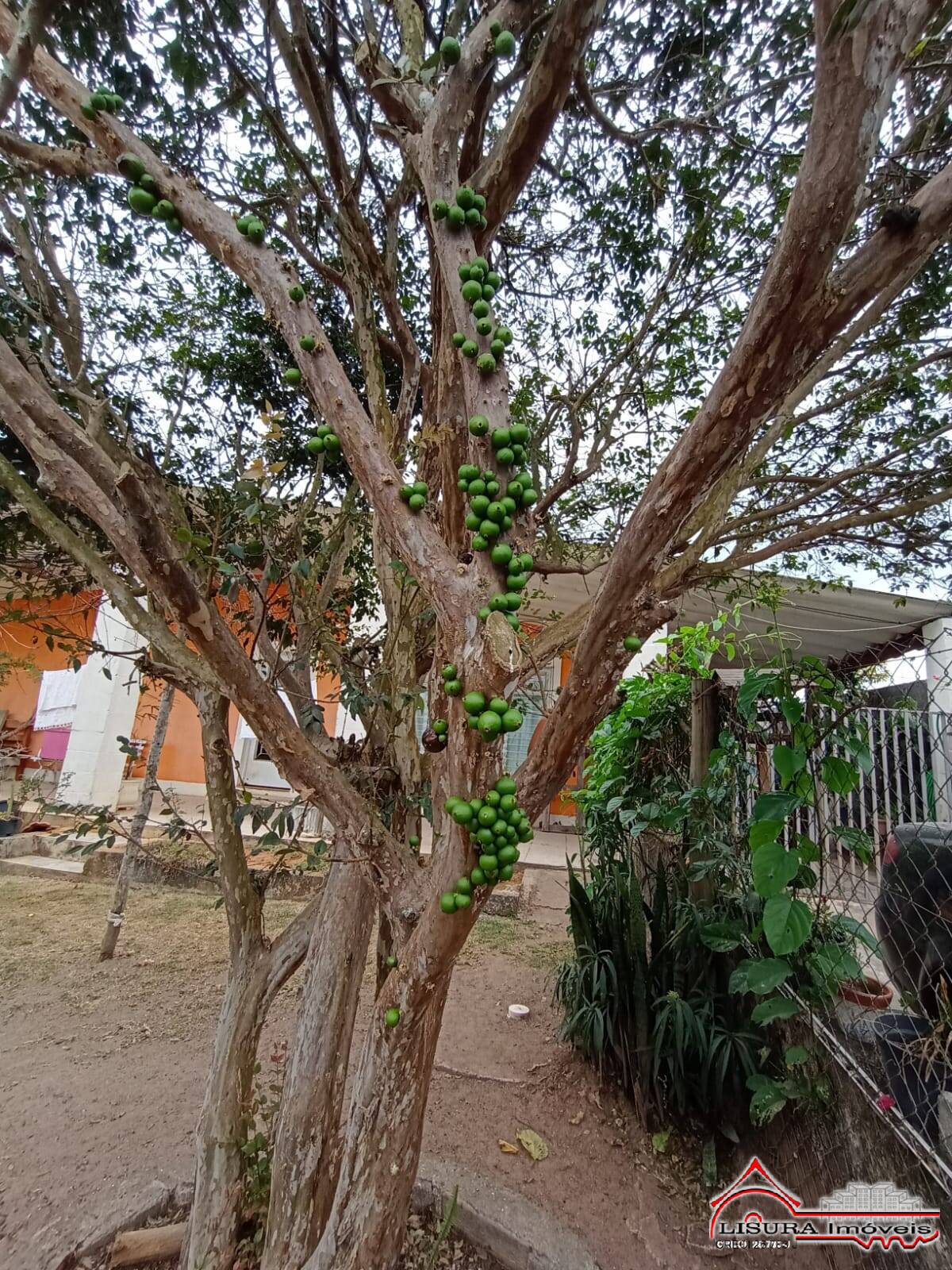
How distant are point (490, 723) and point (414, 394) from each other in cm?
206

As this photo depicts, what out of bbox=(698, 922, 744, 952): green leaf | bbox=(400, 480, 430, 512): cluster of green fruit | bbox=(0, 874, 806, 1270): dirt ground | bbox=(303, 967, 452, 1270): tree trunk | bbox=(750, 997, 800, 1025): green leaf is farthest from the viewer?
bbox=(698, 922, 744, 952): green leaf

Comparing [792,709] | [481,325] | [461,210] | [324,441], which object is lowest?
[792,709]

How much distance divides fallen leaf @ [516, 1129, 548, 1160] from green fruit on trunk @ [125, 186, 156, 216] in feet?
12.2

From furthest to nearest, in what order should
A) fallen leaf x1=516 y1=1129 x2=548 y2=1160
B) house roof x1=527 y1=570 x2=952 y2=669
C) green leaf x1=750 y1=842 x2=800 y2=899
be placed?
house roof x1=527 y1=570 x2=952 y2=669 < fallen leaf x1=516 y1=1129 x2=548 y2=1160 < green leaf x1=750 y1=842 x2=800 y2=899

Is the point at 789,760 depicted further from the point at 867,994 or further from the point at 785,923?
the point at 867,994

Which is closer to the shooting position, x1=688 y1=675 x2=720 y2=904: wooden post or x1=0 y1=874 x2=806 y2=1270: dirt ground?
x1=0 y1=874 x2=806 y2=1270: dirt ground

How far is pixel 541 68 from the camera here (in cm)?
179

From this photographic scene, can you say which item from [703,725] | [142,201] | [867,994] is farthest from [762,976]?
[142,201]

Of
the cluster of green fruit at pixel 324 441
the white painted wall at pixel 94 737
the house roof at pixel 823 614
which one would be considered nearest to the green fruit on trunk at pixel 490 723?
the cluster of green fruit at pixel 324 441

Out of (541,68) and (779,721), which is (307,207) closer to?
(541,68)

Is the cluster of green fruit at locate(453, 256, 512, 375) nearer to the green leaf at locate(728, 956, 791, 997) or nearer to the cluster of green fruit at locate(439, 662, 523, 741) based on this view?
the cluster of green fruit at locate(439, 662, 523, 741)

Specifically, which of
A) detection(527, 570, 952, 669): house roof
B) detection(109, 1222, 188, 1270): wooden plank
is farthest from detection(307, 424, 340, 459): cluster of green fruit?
detection(527, 570, 952, 669): house roof

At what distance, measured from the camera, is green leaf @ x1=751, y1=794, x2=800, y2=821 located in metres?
2.30

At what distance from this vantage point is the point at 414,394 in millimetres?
2844
